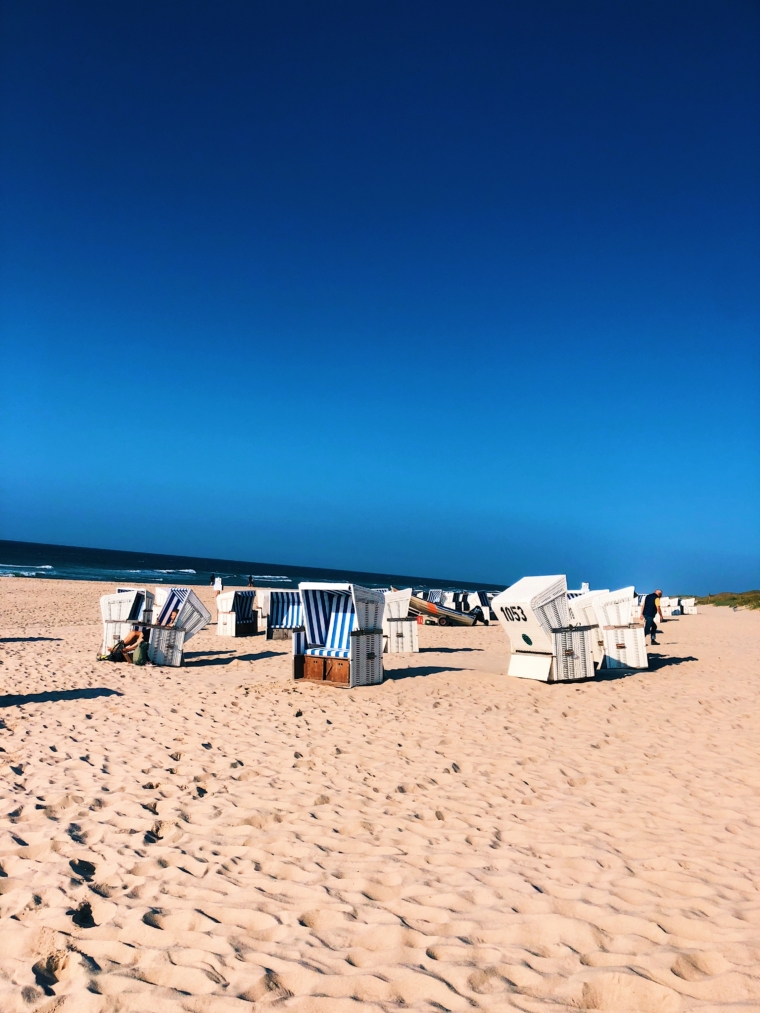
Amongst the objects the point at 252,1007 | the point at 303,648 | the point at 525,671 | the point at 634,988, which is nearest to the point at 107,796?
the point at 252,1007

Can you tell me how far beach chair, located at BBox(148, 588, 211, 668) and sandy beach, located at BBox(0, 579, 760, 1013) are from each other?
3.57m

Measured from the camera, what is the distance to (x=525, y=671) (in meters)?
11.0

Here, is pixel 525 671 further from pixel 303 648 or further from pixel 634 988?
pixel 634 988

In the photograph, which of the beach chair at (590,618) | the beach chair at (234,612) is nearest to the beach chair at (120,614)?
the beach chair at (234,612)

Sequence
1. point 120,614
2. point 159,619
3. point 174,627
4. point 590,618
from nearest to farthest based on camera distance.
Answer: point 590,618, point 174,627, point 159,619, point 120,614

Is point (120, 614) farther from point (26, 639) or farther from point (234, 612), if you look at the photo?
point (234, 612)

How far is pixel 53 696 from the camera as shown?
8680mm

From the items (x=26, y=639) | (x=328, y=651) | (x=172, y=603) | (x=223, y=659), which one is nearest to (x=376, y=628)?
(x=328, y=651)

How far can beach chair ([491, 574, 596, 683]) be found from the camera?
416 inches

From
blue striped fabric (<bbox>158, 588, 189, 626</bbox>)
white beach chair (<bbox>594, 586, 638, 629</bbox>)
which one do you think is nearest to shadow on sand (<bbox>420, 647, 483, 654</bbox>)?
white beach chair (<bbox>594, 586, 638, 629</bbox>)

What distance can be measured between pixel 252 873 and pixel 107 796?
1.78m

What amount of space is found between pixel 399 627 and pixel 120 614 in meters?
6.09

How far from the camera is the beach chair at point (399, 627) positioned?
47.8 feet

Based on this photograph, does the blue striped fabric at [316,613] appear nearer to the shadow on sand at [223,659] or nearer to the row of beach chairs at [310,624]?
the row of beach chairs at [310,624]
